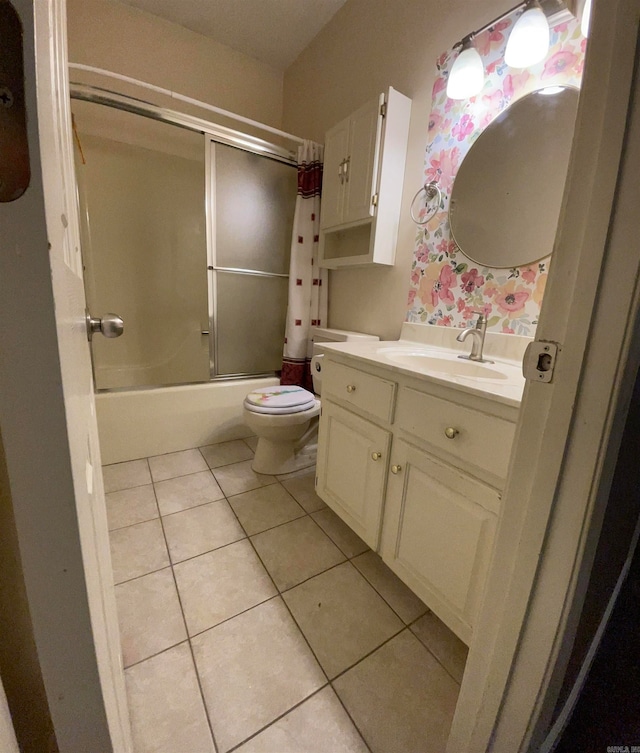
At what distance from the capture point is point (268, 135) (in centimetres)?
240

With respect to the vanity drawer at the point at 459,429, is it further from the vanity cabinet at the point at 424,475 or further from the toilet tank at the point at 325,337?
the toilet tank at the point at 325,337

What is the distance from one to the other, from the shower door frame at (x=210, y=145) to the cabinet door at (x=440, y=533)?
1.57 metres

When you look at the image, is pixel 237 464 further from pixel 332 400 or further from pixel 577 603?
pixel 577 603

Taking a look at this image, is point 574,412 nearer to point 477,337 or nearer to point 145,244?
point 477,337

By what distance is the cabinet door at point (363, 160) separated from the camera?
1.49m

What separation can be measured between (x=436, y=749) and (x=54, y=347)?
1.16 meters

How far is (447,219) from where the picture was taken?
139cm

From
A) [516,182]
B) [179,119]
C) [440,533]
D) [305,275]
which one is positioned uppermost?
[179,119]

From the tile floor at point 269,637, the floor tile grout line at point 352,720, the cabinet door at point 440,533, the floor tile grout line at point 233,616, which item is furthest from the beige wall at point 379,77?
the floor tile grout line at point 352,720

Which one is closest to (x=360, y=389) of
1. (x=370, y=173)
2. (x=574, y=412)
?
(x=574, y=412)

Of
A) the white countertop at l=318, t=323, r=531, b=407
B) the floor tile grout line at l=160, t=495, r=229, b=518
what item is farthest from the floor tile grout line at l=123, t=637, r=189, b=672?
the white countertop at l=318, t=323, r=531, b=407

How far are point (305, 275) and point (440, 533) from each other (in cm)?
167

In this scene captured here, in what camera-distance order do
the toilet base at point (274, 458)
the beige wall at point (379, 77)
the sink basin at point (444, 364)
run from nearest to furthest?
the sink basin at point (444, 364), the beige wall at point (379, 77), the toilet base at point (274, 458)

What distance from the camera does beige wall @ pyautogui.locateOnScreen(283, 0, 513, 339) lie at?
1370 millimetres
